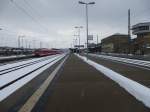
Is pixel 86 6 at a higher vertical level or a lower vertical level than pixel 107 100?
higher

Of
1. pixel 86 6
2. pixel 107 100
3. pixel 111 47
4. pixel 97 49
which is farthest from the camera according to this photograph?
pixel 97 49

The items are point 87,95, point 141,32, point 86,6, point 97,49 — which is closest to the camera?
point 87,95

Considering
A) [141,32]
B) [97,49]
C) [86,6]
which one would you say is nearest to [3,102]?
[86,6]

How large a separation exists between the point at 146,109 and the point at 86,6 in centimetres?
5379

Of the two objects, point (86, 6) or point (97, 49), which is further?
point (97, 49)

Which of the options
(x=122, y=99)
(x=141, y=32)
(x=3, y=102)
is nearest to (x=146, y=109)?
(x=122, y=99)

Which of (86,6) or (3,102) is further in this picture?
(86,6)

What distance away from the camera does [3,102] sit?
381 inches

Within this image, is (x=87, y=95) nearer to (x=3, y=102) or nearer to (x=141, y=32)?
(x=3, y=102)

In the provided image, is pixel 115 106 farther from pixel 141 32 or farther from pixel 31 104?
pixel 141 32

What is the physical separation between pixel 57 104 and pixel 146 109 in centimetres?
259

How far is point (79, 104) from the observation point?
8961mm

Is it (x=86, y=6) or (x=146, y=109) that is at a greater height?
(x=86, y=6)

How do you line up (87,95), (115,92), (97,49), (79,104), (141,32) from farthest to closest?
(97,49), (141,32), (115,92), (87,95), (79,104)
